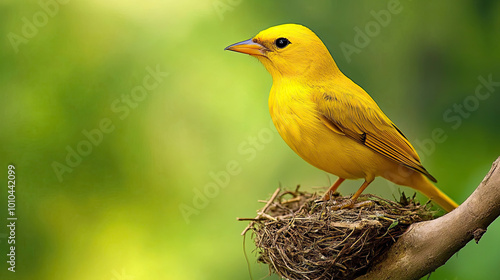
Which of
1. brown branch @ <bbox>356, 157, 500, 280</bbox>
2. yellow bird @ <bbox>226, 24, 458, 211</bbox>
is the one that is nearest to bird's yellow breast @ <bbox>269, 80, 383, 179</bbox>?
yellow bird @ <bbox>226, 24, 458, 211</bbox>

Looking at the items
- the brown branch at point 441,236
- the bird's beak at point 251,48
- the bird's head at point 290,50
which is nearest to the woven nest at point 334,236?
the brown branch at point 441,236

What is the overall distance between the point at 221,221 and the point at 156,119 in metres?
1.04

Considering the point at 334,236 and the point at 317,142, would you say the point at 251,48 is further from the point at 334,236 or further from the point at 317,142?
the point at 334,236

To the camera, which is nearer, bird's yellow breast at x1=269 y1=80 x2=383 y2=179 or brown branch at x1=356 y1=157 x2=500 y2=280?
brown branch at x1=356 y1=157 x2=500 y2=280

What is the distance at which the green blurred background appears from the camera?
4387mm

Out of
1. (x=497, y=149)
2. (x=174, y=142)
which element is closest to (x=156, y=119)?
(x=174, y=142)

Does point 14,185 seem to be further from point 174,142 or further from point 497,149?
point 497,149

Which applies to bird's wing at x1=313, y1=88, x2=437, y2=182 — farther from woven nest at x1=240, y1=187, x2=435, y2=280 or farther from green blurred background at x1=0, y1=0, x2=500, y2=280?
green blurred background at x1=0, y1=0, x2=500, y2=280

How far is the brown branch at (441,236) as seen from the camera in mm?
2334

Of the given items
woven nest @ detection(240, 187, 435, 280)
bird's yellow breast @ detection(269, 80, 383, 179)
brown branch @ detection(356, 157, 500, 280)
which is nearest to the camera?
brown branch @ detection(356, 157, 500, 280)

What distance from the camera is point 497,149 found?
13.2 feet

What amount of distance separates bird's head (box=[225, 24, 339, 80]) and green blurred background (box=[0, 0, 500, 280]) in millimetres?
1249

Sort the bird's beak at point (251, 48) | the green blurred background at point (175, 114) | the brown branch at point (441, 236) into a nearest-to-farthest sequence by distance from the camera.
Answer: the brown branch at point (441, 236) → the bird's beak at point (251, 48) → the green blurred background at point (175, 114)

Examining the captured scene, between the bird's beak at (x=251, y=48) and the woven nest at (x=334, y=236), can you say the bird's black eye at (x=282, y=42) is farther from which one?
the woven nest at (x=334, y=236)
